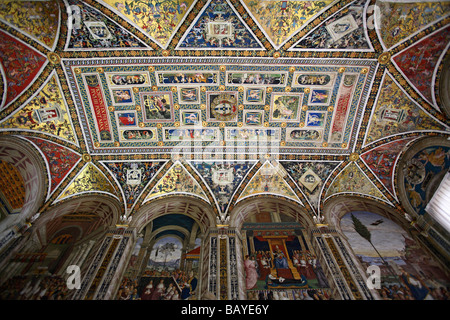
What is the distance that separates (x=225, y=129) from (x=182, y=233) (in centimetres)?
534

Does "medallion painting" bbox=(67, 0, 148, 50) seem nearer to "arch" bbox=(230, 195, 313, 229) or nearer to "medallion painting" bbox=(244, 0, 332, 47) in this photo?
"medallion painting" bbox=(244, 0, 332, 47)

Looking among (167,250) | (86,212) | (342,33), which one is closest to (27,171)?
(86,212)

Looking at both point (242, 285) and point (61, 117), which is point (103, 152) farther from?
point (242, 285)

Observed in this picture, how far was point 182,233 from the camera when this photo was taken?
1147 centimetres

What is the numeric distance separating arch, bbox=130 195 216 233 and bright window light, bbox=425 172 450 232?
28.6 feet

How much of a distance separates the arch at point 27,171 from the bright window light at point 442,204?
1597 cm

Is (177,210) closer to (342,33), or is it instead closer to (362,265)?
(362,265)

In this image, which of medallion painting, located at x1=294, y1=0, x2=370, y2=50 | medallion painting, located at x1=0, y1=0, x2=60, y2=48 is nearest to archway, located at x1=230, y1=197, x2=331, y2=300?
medallion painting, located at x1=294, y1=0, x2=370, y2=50

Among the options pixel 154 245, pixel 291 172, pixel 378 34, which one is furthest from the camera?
pixel 291 172

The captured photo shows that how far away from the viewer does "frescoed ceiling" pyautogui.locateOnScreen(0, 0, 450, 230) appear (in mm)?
8969

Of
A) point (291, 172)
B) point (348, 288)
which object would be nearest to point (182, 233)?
point (291, 172)

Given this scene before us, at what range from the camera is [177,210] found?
40.1 feet
